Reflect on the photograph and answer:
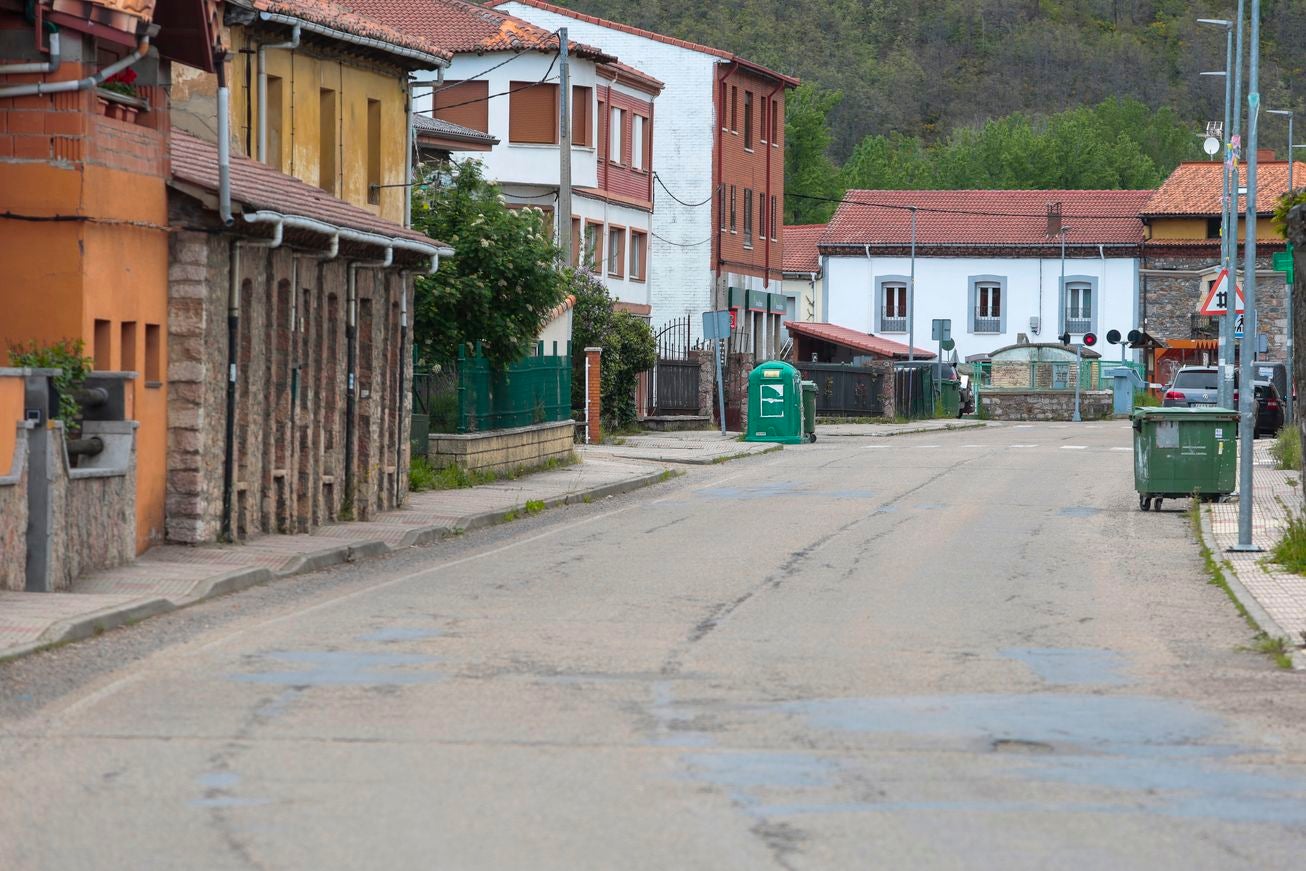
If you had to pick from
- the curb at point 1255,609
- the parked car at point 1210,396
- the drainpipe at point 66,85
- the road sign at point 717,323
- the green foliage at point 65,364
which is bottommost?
Answer: the curb at point 1255,609

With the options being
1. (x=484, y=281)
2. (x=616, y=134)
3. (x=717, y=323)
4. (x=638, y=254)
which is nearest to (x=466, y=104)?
(x=616, y=134)

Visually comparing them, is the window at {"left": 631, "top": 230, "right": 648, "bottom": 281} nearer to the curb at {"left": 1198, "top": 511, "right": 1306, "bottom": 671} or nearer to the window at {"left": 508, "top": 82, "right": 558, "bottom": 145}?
the window at {"left": 508, "top": 82, "right": 558, "bottom": 145}

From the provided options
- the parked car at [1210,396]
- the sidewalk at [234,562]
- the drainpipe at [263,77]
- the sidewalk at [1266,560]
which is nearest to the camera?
the sidewalk at [234,562]

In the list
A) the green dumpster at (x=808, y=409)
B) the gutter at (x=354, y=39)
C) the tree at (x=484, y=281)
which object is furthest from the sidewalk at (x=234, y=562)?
the green dumpster at (x=808, y=409)

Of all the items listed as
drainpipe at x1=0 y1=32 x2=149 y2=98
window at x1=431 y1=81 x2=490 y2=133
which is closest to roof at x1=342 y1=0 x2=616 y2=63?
window at x1=431 y1=81 x2=490 y2=133

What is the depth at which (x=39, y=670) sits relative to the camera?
36.1 ft

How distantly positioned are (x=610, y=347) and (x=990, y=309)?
44610 mm

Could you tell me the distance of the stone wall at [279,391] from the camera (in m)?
17.2

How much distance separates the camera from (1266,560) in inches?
676

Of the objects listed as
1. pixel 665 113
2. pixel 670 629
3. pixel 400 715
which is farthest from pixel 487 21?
pixel 400 715

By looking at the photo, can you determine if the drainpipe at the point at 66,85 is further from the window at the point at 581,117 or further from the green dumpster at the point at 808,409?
the window at the point at 581,117

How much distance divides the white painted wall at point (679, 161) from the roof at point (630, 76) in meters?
2.13

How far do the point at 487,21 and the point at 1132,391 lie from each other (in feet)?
92.5

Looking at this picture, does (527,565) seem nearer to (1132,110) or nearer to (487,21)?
(487,21)
